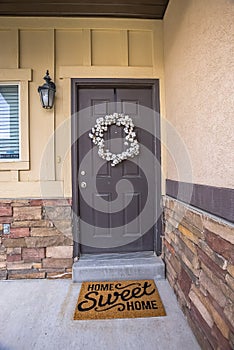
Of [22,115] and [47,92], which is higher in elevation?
[47,92]

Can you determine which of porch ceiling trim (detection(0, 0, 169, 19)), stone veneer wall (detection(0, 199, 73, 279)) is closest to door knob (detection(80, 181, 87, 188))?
stone veneer wall (detection(0, 199, 73, 279))

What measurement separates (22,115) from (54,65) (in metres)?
0.67

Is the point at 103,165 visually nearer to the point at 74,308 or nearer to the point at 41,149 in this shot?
the point at 41,149

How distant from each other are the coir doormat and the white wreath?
4.26ft

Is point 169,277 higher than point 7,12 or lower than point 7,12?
lower

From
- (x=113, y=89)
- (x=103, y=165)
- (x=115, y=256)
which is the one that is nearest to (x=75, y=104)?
(x=113, y=89)

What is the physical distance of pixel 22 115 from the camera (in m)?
2.64

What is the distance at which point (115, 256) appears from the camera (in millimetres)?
2738

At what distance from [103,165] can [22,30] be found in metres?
1.76

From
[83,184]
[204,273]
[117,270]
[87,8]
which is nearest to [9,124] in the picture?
[83,184]

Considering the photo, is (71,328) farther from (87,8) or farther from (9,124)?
(87,8)

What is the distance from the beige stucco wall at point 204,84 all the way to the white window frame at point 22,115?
158 cm

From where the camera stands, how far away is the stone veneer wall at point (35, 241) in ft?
8.52

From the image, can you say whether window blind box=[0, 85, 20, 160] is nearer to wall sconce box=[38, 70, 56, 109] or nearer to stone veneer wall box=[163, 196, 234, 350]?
wall sconce box=[38, 70, 56, 109]
